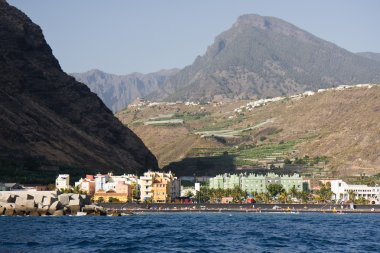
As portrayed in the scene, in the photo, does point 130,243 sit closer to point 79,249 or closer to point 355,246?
point 79,249

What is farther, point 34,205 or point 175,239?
point 34,205

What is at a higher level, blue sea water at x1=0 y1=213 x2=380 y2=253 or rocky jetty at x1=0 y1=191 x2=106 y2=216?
rocky jetty at x1=0 y1=191 x2=106 y2=216

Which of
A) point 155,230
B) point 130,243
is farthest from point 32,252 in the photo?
point 155,230

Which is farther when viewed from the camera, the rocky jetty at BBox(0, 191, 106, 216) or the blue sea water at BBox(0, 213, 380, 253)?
the rocky jetty at BBox(0, 191, 106, 216)

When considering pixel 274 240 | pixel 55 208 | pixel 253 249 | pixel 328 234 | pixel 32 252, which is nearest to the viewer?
pixel 32 252

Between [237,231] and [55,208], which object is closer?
[237,231]

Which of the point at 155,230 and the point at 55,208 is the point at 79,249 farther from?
the point at 55,208

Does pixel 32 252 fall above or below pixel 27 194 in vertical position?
below

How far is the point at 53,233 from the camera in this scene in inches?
4921

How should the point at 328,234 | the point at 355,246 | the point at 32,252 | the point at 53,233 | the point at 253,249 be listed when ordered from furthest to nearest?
1. the point at 328,234
2. the point at 53,233
3. the point at 355,246
4. the point at 253,249
5. the point at 32,252

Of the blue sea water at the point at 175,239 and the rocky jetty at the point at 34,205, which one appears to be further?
the rocky jetty at the point at 34,205

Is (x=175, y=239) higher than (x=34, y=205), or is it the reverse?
(x=34, y=205)

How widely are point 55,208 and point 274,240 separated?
87.9 m

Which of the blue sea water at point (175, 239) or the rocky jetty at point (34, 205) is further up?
the rocky jetty at point (34, 205)
